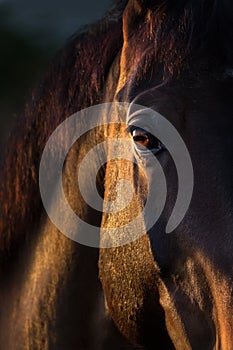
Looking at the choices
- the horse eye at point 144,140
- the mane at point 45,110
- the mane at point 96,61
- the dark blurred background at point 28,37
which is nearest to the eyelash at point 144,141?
the horse eye at point 144,140

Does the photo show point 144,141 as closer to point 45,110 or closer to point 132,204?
point 132,204

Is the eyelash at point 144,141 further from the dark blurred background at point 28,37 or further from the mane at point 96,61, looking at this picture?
the dark blurred background at point 28,37

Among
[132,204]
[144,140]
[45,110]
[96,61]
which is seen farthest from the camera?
[45,110]

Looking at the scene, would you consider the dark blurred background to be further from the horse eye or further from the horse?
the horse eye

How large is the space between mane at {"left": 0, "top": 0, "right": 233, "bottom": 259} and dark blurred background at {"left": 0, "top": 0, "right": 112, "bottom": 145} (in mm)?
188

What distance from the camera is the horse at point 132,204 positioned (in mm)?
2617

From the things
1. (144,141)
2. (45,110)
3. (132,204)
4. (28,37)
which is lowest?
(132,204)

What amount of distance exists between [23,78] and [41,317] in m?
1.17

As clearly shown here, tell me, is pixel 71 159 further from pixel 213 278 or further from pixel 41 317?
pixel 213 278

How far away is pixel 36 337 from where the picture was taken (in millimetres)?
3547

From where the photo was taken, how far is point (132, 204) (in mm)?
2986

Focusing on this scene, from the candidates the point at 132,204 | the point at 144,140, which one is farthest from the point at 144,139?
the point at 132,204

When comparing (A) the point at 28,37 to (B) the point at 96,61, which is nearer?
(B) the point at 96,61

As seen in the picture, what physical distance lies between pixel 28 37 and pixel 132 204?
1603 millimetres
